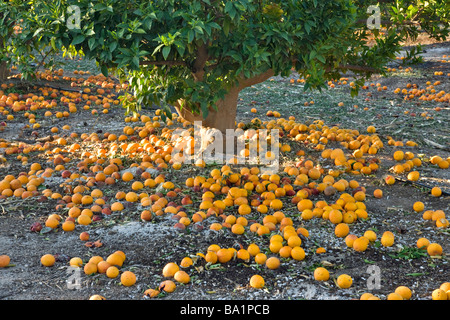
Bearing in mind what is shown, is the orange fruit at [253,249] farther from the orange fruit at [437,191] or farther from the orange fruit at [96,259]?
the orange fruit at [437,191]

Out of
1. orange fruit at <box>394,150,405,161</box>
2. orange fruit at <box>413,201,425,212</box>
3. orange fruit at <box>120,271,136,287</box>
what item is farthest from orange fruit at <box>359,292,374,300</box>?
orange fruit at <box>394,150,405,161</box>

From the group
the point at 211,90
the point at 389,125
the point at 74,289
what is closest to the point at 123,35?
the point at 211,90

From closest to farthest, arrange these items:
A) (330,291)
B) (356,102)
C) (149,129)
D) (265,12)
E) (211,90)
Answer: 1. (330,291)
2. (265,12)
3. (211,90)
4. (149,129)
5. (356,102)

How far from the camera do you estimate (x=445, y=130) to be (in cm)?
712

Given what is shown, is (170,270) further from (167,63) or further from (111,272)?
(167,63)

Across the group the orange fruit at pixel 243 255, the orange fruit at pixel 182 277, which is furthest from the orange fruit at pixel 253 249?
the orange fruit at pixel 182 277

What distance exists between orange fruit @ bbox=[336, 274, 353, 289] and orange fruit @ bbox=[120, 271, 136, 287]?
139 centimetres

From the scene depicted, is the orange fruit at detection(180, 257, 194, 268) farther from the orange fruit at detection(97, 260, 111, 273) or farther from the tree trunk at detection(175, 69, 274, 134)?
the tree trunk at detection(175, 69, 274, 134)

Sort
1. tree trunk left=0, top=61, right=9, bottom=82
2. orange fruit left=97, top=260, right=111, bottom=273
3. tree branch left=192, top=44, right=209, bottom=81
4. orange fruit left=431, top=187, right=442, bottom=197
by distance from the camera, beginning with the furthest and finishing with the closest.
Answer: tree trunk left=0, top=61, right=9, bottom=82 → orange fruit left=431, top=187, right=442, bottom=197 → tree branch left=192, top=44, right=209, bottom=81 → orange fruit left=97, top=260, right=111, bottom=273

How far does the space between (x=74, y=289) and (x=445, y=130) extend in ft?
20.0

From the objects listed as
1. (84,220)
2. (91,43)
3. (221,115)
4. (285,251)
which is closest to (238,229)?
(285,251)

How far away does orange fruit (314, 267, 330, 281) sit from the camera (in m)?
3.21

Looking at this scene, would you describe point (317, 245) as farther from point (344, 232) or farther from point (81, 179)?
point (81, 179)

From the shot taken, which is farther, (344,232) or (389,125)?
(389,125)
